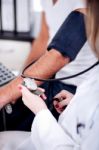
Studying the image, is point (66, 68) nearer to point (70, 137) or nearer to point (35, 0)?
point (70, 137)

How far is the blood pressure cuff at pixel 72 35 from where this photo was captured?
40.7 inches

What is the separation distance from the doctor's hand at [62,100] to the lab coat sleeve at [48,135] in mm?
167

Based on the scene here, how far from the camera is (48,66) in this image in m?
1.13

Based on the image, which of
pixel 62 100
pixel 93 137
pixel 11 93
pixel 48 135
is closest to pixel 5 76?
pixel 11 93

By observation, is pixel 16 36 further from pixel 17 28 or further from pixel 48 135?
pixel 48 135

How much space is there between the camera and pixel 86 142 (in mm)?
822

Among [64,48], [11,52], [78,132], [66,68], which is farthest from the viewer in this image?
[11,52]

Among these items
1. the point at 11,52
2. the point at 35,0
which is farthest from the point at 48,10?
the point at 11,52

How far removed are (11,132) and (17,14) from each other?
2.51 ft

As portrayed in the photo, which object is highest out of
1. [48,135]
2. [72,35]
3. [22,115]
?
[72,35]

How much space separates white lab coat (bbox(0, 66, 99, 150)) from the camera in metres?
0.83

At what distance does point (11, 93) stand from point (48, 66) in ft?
0.49

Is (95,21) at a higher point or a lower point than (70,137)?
higher

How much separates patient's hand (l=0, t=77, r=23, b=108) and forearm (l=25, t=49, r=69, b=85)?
5 cm
